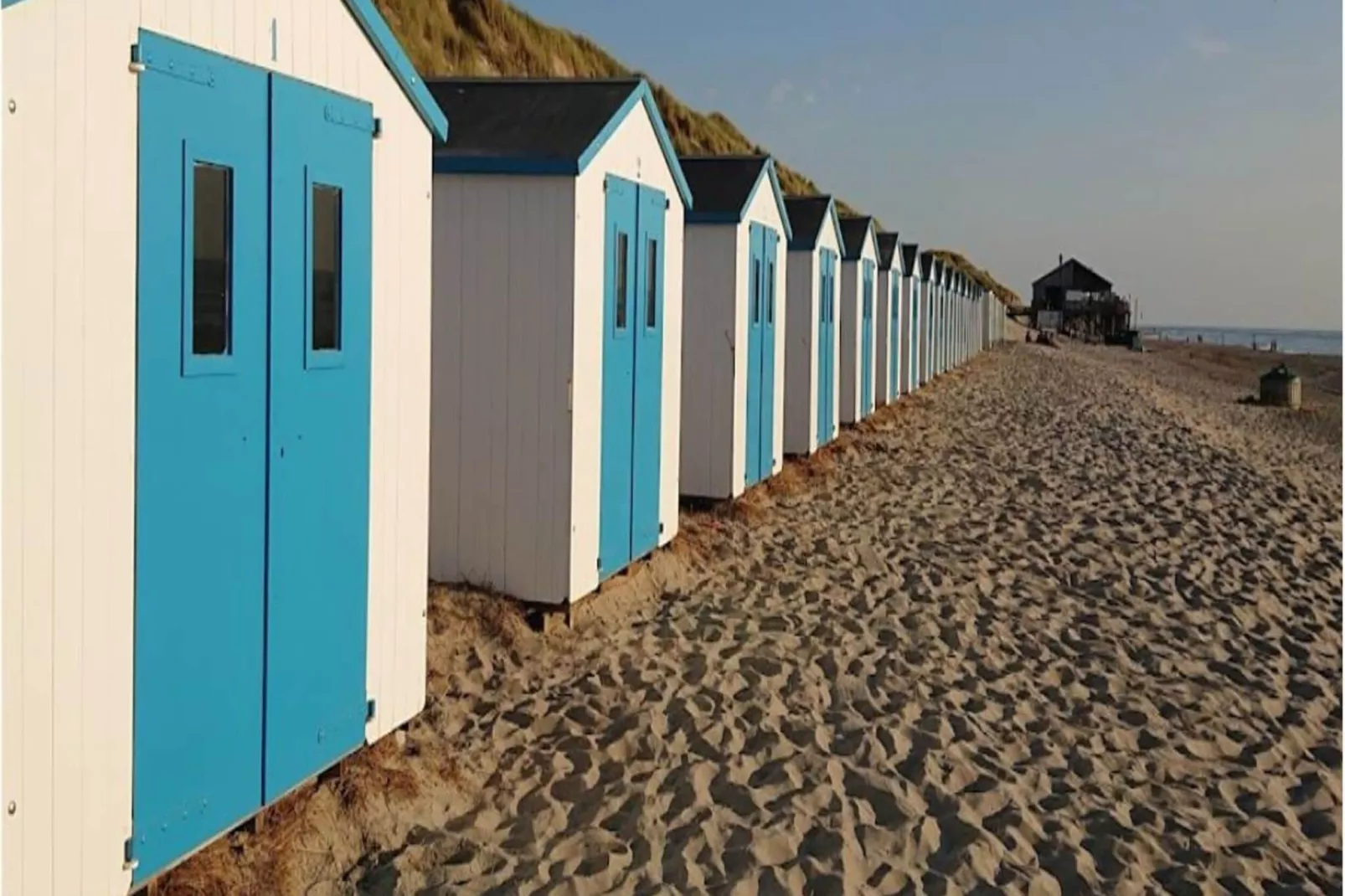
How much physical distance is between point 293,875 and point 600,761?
153 centimetres

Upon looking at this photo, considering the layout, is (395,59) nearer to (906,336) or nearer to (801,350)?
(801,350)

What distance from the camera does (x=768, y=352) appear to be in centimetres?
1186

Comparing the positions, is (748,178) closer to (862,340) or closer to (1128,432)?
(862,340)

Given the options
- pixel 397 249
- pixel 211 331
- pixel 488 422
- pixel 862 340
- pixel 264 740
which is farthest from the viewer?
pixel 862 340

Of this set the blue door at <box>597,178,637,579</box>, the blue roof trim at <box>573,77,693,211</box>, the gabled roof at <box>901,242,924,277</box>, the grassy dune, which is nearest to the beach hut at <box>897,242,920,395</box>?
the gabled roof at <box>901,242,924,277</box>

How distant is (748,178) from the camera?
10766mm

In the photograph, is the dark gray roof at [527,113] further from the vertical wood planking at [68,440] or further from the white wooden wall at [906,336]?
the white wooden wall at [906,336]

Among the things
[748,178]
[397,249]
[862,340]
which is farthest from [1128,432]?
[397,249]

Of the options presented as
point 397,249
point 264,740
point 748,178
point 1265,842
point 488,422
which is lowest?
point 1265,842

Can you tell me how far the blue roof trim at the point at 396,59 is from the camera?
15.2 feet

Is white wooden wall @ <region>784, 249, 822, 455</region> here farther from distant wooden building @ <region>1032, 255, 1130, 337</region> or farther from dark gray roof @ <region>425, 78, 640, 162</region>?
distant wooden building @ <region>1032, 255, 1130, 337</region>

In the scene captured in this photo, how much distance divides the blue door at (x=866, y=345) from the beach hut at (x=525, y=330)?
10091mm

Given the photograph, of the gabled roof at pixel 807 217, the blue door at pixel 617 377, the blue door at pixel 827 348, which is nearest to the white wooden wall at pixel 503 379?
the blue door at pixel 617 377

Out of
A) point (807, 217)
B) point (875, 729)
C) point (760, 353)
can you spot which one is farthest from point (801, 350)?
point (875, 729)
